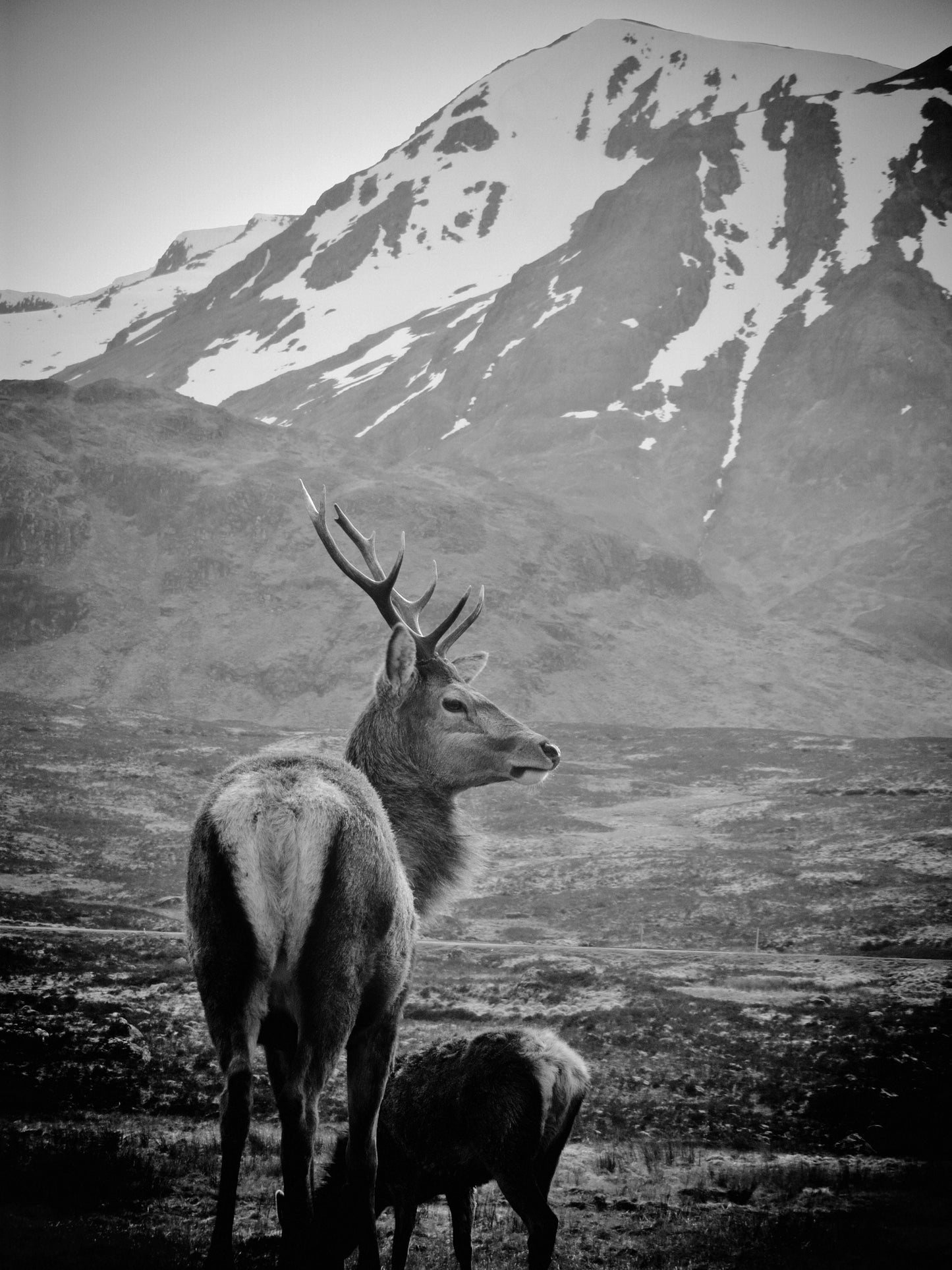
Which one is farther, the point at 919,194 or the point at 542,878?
the point at 919,194

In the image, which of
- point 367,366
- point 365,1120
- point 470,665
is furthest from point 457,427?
point 365,1120

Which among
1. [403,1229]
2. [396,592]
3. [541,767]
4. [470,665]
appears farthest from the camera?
[396,592]

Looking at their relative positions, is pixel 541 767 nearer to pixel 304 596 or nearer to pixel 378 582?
pixel 378 582

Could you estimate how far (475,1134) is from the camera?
7.15m

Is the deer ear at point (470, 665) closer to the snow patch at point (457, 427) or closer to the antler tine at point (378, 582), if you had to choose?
the antler tine at point (378, 582)

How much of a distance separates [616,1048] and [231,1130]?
9.49m

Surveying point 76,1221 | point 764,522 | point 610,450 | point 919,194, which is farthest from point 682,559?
point 919,194

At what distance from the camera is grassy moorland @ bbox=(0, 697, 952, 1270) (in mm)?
→ 7727

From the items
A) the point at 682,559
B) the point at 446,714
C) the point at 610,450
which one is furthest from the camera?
the point at 610,450

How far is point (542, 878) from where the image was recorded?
115 ft

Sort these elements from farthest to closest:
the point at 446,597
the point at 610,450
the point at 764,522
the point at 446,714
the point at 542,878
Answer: the point at 610,450 < the point at 764,522 < the point at 446,597 < the point at 542,878 < the point at 446,714

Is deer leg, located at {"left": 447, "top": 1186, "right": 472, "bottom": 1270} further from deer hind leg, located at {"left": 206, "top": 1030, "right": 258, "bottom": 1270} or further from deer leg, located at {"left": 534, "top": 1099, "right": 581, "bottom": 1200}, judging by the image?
deer hind leg, located at {"left": 206, "top": 1030, "right": 258, "bottom": 1270}

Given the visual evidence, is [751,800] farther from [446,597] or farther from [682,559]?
[682,559]

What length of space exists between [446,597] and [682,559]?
3076cm
